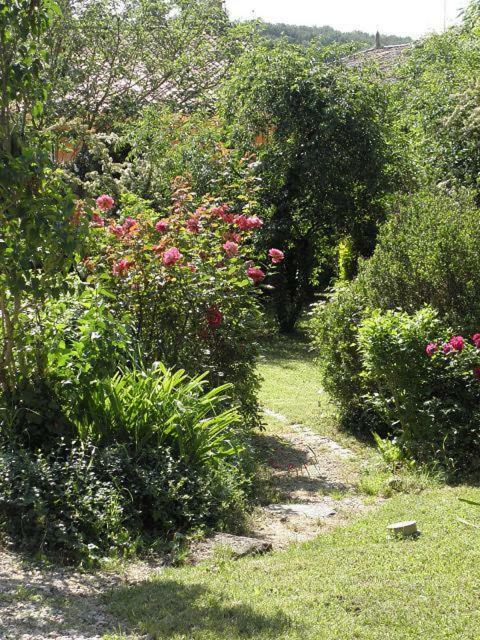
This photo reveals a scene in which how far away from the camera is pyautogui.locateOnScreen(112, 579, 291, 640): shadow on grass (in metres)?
3.99

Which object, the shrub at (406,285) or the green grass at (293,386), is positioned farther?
the green grass at (293,386)

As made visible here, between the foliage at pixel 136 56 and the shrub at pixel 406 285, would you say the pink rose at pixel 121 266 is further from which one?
the foliage at pixel 136 56

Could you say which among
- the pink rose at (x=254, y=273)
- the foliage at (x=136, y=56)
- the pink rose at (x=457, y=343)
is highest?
the foliage at (x=136, y=56)

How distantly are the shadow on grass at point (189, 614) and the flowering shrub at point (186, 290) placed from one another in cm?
333

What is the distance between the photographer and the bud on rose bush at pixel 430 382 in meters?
7.25

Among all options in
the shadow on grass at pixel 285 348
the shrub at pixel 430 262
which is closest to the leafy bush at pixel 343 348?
the shrub at pixel 430 262

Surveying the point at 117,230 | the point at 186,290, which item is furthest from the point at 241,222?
the point at 117,230

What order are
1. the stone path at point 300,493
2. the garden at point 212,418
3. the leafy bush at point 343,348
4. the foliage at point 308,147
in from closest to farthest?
the garden at point 212,418
the stone path at point 300,493
the leafy bush at point 343,348
the foliage at point 308,147

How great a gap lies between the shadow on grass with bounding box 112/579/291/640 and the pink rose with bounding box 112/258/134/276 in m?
3.60

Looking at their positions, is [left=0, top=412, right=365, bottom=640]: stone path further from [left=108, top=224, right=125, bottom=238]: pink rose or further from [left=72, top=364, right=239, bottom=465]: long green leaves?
[left=108, top=224, right=125, bottom=238]: pink rose

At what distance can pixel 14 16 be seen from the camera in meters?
5.46

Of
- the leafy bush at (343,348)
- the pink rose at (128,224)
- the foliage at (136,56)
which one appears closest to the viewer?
the pink rose at (128,224)

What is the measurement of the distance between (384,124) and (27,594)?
12760 millimetres

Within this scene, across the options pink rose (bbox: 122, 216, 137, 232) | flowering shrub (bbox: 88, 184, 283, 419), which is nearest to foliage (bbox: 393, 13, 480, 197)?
flowering shrub (bbox: 88, 184, 283, 419)
